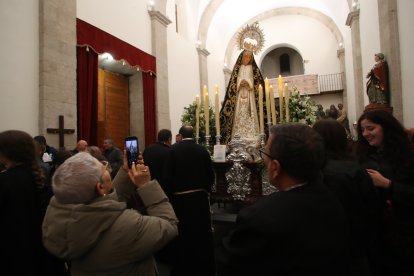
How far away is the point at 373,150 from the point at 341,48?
14842mm

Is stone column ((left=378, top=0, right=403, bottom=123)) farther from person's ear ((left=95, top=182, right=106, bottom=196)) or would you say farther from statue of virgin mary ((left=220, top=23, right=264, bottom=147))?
person's ear ((left=95, top=182, right=106, bottom=196))

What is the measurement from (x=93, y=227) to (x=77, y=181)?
0.68ft

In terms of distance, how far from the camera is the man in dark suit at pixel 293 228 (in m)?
0.97

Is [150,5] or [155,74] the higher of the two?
[150,5]

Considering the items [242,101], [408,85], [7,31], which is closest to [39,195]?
[242,101]

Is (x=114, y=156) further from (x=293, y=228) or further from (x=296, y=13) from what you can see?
(x=296, y=13)

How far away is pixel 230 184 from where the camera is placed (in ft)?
13.4

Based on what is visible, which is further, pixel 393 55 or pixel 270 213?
pixel 393 55

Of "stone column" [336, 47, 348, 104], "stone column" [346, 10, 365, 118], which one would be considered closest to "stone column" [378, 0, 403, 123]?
"stone column" [346, 10, 365, 118]

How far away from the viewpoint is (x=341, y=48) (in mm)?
15180

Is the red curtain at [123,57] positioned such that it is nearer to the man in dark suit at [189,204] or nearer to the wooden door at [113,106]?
the wooden door at [113,106]

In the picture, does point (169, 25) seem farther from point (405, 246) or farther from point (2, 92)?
point (405, 246)

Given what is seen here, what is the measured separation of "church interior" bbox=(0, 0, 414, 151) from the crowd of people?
3817 millimetres

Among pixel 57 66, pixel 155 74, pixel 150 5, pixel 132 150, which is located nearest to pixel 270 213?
pixel 132 150
